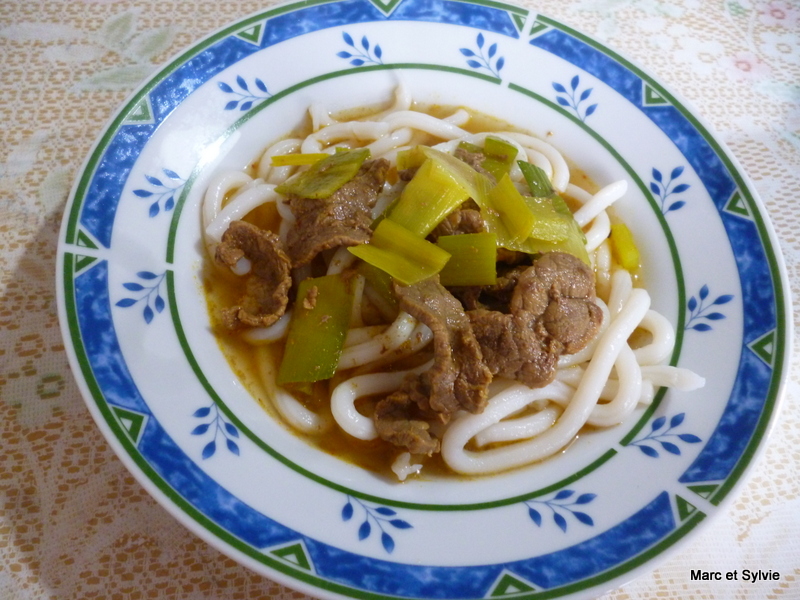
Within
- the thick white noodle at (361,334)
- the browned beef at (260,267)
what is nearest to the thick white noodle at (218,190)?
the browned beef at (260,267)

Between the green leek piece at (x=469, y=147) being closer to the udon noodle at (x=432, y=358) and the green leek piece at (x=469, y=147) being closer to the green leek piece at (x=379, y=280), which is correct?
the udon noodle at (x=432, y=358)

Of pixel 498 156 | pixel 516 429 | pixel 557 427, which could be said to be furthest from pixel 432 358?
pixel 498 156

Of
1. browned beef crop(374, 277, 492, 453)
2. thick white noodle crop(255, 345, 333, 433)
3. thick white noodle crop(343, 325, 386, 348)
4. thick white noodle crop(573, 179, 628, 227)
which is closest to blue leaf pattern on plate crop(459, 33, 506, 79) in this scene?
thick white noodle crop(573, 179, 628, 227)

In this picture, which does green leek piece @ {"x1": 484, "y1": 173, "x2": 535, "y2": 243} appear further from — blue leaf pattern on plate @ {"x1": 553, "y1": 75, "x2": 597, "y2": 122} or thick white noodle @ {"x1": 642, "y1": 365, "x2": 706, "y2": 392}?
blue leaf pattern on plate @ {"x1": 553, "y1": 75, "x2": 597, "y2": 122}

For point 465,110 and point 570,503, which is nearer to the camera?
point 570,503

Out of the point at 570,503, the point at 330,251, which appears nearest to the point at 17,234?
the point at 330,251

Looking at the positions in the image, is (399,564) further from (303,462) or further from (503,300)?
(503,300)
